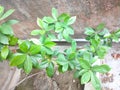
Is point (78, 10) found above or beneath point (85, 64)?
above

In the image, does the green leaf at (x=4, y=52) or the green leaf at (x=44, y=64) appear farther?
the green leaf at (x=44, y=64)

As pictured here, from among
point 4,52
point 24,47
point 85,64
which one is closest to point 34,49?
point 24,47

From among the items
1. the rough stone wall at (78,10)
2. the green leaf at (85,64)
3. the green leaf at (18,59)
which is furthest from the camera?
the rough stone wall at (78,10)

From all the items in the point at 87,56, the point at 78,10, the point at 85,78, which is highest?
the point at 78,10

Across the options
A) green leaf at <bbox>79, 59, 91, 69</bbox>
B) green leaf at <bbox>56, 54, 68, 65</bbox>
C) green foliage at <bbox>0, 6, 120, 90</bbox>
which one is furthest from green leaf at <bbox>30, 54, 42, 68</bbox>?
green leaf at <bbox>79, 59, 91, 69</bbox>

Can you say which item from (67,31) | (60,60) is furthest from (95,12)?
(60,60)

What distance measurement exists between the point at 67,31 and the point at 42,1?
860mm

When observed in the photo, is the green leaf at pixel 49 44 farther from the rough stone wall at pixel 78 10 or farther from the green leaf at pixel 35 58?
the rough stone wall at pixel 78 10

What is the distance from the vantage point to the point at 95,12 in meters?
1.94

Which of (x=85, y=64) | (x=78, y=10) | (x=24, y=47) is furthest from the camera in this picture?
(x=78, y=10)

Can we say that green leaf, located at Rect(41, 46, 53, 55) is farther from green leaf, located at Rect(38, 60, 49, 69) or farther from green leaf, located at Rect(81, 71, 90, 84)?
green leaf, located at Rect(81, 71, 90, 84)

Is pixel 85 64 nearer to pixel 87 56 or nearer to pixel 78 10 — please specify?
pixel 87 56

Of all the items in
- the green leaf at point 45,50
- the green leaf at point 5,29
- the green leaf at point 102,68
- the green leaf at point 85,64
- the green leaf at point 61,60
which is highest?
the green leaf at point 5,29

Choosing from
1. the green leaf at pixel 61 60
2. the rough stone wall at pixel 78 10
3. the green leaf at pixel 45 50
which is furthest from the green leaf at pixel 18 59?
the rough stone wall at pixel 78 10
